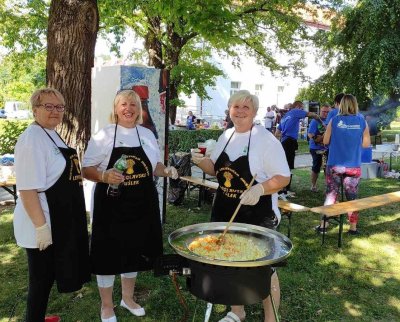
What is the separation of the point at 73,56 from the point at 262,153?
3.54 m

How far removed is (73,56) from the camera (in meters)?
5.06

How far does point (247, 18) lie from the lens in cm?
1399

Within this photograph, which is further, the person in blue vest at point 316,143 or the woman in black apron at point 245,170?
the person in blue vest at point 316,143

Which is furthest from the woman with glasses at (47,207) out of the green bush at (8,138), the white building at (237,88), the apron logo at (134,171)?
the white building at (237,88)

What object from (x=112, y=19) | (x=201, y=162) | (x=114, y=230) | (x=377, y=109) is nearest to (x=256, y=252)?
(x=201, y=162)

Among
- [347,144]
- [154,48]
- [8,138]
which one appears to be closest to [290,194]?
[347,144]

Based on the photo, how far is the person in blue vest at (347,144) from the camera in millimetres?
5066

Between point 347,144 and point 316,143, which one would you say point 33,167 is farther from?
point 316,143

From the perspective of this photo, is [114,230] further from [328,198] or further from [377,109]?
[377,109]

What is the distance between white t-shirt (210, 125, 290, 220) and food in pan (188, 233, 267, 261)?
481 mm

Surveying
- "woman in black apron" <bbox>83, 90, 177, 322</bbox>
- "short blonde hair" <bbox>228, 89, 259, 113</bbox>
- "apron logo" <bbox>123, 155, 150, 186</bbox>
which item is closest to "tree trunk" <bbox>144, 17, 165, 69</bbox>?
"woman in black apron" <bbox>83, 90, 177, 322</bbox>

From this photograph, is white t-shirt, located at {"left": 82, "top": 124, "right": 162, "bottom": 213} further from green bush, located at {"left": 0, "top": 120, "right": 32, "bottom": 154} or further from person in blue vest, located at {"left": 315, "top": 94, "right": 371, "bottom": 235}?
green bush, located at {"left": 0, "top": 120, "right": 32, "bottom": 154}

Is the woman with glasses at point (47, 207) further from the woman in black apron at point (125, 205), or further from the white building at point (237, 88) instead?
the white building at point (237, 88)

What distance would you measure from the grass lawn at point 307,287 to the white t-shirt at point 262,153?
1.07 meters
